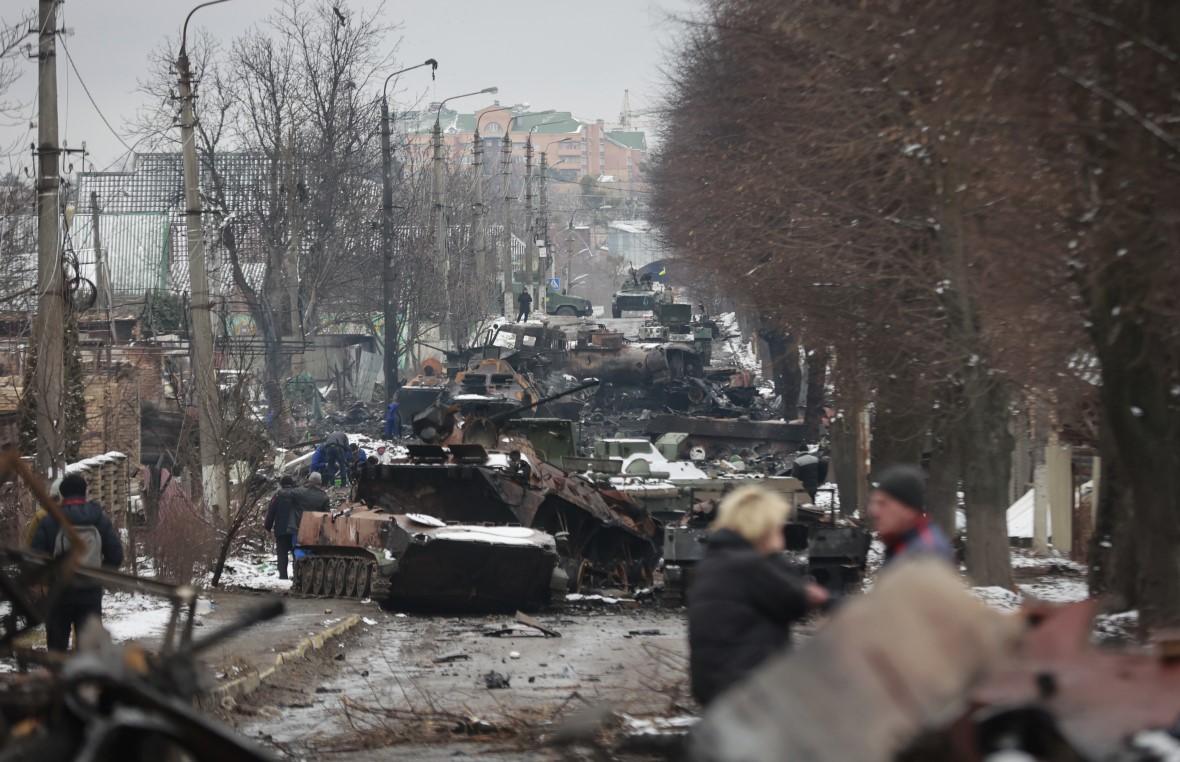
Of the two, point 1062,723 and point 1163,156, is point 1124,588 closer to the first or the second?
point 1163,156

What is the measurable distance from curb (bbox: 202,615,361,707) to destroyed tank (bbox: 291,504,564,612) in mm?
815

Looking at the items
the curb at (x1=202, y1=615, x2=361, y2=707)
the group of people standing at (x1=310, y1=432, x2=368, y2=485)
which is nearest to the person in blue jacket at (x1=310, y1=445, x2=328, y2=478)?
the group of people standing at (x1=310, y1=432, x2=368, y2=485)

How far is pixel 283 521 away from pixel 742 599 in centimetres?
1711

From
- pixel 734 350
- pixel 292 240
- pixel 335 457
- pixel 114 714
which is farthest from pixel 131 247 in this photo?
pixel 114 714

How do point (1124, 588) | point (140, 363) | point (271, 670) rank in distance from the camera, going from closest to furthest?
point (271, 670) < point (1124, 588) < point (140, 363)

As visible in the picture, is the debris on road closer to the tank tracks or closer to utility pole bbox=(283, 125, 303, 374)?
the tank tracks

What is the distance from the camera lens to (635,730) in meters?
9.46

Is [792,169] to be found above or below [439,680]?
above

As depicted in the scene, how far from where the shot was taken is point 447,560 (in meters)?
18.3

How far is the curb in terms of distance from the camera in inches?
456

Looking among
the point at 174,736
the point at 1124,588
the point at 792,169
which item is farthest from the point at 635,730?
the point at 792,169

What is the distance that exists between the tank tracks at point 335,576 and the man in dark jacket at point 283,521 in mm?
2236

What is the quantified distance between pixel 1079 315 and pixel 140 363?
27.0 m

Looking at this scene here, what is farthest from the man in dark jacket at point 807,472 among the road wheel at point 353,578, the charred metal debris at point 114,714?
the charred metal debris at point 114,714
